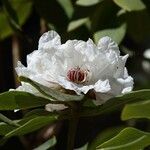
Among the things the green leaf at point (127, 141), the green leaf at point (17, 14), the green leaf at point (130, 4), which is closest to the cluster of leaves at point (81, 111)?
the green leaf at point (127, 141)

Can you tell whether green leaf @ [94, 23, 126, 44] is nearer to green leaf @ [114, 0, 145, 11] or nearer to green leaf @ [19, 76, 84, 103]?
green leaf @ [114, 0, 145, 11]

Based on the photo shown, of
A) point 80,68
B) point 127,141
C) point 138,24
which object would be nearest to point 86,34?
point 138,24

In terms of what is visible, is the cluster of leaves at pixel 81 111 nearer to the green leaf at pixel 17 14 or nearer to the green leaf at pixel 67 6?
the green leaf at pixel 67 6

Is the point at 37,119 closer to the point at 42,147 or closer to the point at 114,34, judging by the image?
the point at 42,147

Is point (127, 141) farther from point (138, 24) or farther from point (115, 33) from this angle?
point (138, 24)

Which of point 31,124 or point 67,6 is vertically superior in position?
point 67,6

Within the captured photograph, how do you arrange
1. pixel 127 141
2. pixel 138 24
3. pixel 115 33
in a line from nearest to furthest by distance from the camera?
pixel 127 141 < pixel 115 33 < pixel 138 24

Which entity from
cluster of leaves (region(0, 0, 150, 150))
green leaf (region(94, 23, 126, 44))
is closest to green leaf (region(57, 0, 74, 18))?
cluster of leaves (region(0, 0, 150, 150))
